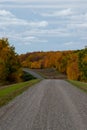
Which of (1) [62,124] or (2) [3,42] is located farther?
(2) [3,42]

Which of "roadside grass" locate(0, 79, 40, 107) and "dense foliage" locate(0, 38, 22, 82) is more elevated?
"dense foliage" locate(0, 38, 22, 82)

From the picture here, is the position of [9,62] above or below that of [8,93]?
above

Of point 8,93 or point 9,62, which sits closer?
point 8,93

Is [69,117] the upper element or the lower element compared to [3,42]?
lower

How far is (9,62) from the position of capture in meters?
90.1

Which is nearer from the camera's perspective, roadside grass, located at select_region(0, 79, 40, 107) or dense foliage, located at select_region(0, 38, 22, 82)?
roadside grass, located at select_region(0, 79, 40, 107)

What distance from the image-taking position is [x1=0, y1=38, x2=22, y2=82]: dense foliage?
8719 centimetres

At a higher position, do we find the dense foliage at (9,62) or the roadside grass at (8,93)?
the dense foliage at (9,62)

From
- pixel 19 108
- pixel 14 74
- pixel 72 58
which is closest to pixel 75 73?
pixel 72 58

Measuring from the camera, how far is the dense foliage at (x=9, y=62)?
3433 inches

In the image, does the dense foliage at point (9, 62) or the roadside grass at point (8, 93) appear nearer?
the roadside grass at point (8, 93)

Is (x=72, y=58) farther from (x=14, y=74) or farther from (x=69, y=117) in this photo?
(x=69, y=117)

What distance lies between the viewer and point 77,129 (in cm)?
1497

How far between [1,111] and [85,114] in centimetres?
441
